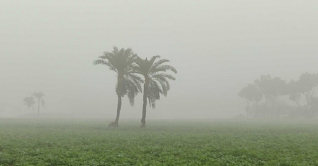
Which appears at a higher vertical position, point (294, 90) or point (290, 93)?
point (294, 90)

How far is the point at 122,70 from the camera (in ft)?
139

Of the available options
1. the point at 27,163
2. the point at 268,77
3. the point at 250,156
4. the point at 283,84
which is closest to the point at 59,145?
the point at 27,163

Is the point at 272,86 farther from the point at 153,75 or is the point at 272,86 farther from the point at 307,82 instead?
the point at 153,75

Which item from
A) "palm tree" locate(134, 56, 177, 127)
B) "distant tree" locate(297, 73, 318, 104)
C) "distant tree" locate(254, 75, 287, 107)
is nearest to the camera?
"palm tree" locate(134, 56, 177, 127)

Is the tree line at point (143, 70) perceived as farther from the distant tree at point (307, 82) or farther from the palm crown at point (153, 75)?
the distant tree at point (307, 82)

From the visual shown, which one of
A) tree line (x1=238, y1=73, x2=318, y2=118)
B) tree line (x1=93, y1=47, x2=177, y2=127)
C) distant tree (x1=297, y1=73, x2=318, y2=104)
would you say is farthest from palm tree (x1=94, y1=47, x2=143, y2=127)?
distant tree (x1=297, y1=73, x2=318, y2=104)

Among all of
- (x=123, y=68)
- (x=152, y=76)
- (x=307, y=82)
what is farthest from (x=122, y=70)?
(x=307, y=82)

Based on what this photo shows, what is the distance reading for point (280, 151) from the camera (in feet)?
56.0

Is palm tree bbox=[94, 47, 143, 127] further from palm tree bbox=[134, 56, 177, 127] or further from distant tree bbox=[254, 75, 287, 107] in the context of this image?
distant tree bbox=[254, 75, 287, 107]

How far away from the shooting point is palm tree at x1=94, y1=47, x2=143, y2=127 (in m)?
41.8

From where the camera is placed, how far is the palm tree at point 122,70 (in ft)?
137

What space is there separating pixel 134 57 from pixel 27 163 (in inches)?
1259

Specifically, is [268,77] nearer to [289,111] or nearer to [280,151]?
[289,111]

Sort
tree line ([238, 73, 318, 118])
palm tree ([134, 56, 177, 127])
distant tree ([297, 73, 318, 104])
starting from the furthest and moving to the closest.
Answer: distant tree ([297, 73, 318, 104]) < tree line ([238, 73, 318, 118]) < palm tree ([134, 56, 177, 127])
